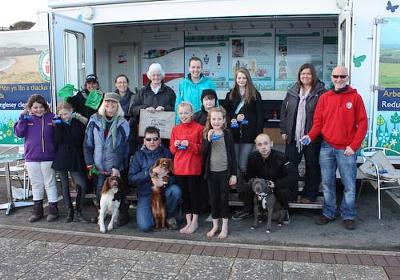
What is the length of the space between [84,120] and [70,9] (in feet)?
7.23

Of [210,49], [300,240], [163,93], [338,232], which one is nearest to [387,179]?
[338,232]

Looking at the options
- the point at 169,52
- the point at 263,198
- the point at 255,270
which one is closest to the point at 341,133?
the point at 263,198

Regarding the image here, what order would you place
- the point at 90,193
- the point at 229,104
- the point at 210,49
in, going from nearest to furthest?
the point at 229,104 → the point at 90,193 → the point at 210,49

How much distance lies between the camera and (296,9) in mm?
6039

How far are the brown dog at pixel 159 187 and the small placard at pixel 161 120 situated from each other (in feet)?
2.18

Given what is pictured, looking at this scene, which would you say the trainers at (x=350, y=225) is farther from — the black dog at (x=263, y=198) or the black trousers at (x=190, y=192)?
the black trousers at (x=190, y=192)

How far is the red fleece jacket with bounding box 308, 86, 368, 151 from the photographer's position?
490cm

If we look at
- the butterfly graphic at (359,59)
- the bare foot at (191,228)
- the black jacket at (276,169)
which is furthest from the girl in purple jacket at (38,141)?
the butterfly graphic at (359,59)

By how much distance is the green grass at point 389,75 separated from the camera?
5766 mm

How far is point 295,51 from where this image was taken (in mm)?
8883

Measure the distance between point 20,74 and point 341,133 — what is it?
17.8 ft

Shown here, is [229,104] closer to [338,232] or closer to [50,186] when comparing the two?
[338,232]

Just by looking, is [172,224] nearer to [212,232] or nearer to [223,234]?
[212,232]

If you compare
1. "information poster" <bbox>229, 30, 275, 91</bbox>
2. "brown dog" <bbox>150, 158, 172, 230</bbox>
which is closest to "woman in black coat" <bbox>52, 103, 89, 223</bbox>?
"brown dog" <bbox>150, 158, 172, 230</bbox>
